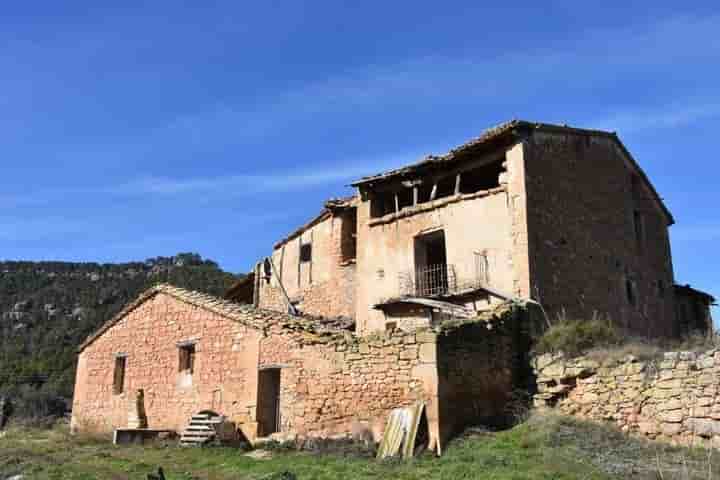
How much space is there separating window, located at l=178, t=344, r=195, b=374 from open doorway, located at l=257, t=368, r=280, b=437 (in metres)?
3.08

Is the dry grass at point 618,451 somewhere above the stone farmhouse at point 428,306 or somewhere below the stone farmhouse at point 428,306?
below

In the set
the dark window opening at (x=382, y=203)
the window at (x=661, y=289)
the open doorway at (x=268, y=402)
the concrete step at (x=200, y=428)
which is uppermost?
the dark window opening at (x=382, y=203)

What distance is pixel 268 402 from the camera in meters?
15.0

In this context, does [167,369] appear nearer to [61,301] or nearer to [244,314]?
[244,314]

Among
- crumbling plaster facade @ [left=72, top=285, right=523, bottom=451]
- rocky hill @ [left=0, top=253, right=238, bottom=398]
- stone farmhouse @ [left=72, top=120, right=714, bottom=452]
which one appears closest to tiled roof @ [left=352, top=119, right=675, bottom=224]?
stone farmhouse @ [left=72, top=120, right=714, bottom=452]

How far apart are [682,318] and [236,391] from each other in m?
16.5

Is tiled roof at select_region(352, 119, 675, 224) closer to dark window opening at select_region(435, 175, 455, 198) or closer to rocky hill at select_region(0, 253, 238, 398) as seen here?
dark window opening at select_region(435, 175, 455, 198)

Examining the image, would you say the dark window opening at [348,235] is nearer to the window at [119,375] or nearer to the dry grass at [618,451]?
the window at [119,375]

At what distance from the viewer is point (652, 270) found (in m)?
21.9

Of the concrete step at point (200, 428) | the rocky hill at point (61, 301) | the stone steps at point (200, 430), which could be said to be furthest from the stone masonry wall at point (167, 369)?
the rocky hill at point (61, 301)

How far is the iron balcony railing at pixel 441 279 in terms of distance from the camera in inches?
680

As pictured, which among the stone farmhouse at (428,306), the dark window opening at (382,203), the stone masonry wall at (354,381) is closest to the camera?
the stone masonry wall at (354,381)

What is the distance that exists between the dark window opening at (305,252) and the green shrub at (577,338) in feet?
39.5

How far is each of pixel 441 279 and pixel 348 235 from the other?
5.93m
